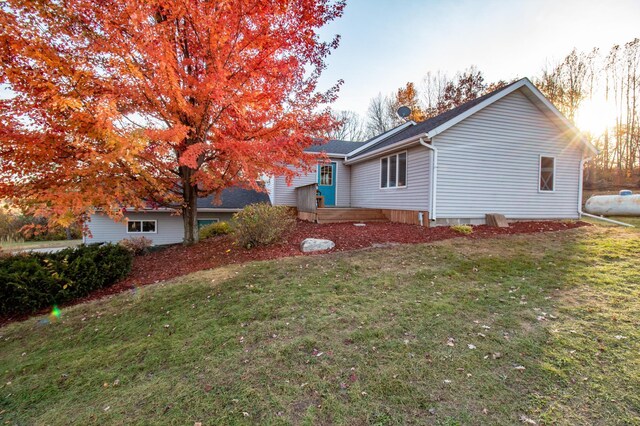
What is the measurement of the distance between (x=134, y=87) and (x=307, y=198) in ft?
24.4

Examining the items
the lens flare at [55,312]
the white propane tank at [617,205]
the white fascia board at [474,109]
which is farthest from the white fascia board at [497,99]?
the lens flare at [55,312]

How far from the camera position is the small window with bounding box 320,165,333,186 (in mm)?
15031

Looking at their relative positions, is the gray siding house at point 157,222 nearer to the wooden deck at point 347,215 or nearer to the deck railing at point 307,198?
the deck railing at point 307,198

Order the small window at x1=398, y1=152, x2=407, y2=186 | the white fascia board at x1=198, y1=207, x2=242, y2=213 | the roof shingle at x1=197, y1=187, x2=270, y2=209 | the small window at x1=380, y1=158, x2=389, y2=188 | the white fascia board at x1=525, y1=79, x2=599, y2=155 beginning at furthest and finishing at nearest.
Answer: the roof shingle at x1=197, y1=187, x2=270, y2=209
the white fascia board at x1=198, y1=207, x2=242, y2=213
the small window at x1=380, y1=158, x2=389, y2=188
the small window at x1=398, y1=152, x2=407, y2=186
the white fascia board at x1=525, y1=79, x2=599, y2=155

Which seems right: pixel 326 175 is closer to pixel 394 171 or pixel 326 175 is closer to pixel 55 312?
pixel 394 171

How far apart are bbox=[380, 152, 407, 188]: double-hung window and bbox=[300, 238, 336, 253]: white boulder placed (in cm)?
492

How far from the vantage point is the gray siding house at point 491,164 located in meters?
9.62

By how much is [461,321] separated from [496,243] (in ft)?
15.1

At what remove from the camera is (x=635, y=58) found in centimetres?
2112

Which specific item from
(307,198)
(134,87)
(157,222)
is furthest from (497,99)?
(157,222)

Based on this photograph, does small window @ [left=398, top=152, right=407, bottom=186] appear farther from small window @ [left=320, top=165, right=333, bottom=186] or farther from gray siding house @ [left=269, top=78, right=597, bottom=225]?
small window @ [left=320, top=165, right=333, bottom=186]

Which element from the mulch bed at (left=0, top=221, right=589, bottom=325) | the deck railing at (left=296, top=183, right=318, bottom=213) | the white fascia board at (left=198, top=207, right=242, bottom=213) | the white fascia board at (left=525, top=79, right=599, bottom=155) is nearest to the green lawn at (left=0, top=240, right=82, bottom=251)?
the mulch bed at (left=0, top=221, right=589, bottom=325)

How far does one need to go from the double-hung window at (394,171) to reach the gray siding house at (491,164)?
0.04 m

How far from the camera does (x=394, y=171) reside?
1160 centimetres
